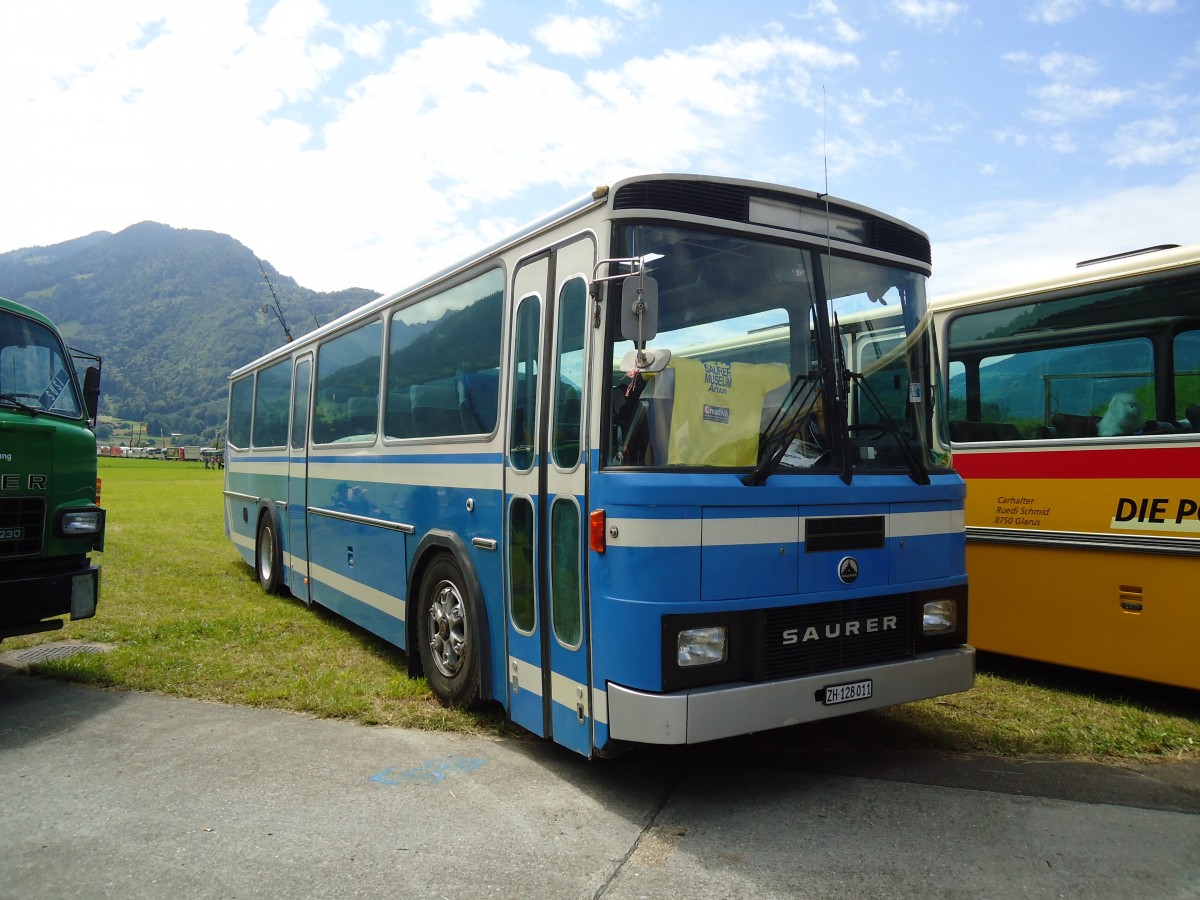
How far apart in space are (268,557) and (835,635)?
826 centimetres

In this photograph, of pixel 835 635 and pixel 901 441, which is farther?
pixel 901 441

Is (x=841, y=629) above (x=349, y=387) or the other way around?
the other way around

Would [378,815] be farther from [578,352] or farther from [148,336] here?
[148,336]

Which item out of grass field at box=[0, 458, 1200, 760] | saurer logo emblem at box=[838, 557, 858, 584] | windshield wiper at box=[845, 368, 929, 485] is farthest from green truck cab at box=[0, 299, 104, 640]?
windshield wiper at box=[845, 368, 929, 485]

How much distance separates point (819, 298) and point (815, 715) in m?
2.10

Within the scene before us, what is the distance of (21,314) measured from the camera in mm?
7180

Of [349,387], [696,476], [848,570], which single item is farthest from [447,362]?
[848,570]

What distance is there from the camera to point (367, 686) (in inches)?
263

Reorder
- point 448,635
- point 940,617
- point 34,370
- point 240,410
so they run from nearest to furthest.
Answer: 1. point 940,617
2. point 448,635
3. point 34,370
4. point 240,410

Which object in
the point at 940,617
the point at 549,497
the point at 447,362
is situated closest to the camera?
the point at 549,497

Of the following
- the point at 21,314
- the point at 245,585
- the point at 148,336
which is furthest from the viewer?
the point at 148,336

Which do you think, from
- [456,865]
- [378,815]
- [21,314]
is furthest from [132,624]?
[456,865]

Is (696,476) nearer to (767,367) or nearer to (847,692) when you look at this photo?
(767,367)

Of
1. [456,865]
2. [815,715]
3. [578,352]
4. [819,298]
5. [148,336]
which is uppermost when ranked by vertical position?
[148,336]
